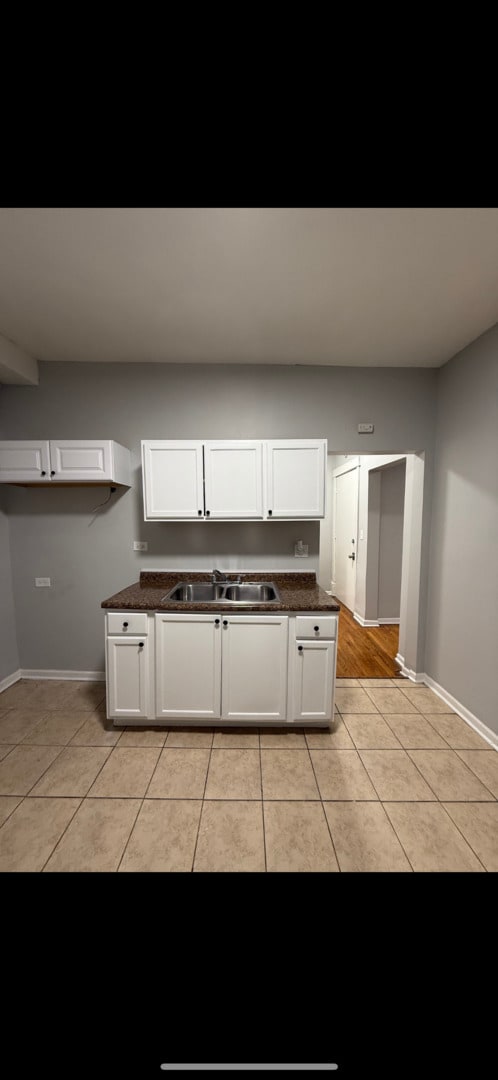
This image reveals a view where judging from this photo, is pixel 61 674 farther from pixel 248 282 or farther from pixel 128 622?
pixel 248 282

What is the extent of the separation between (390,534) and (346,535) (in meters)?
0.79

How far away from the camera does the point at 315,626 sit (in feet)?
7.61

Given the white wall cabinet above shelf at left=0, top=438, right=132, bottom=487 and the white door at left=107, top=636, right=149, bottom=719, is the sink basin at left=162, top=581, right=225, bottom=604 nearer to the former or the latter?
the white door at left=107, top=636, right=149, bottom=719

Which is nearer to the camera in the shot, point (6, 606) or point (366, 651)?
point (6, 606)

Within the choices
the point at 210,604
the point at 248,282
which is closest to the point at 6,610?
the point at 210,604

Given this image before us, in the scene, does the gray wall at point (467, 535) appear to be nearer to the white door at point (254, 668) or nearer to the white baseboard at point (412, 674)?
the white baseboard at point (412, 674)

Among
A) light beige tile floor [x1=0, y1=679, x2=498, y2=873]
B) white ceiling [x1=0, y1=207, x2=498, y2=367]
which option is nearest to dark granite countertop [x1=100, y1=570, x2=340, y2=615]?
light beige tile floor [x1=0, y1=679, x2=498, y2=873]

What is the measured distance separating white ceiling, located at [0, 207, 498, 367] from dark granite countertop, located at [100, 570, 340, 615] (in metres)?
1.67

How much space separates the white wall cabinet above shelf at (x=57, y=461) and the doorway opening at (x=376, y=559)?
96.2 inches

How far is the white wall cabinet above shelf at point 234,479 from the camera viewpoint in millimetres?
2660

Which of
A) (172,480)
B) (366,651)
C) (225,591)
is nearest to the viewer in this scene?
(172,480)

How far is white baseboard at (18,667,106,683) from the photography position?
10.3ft
